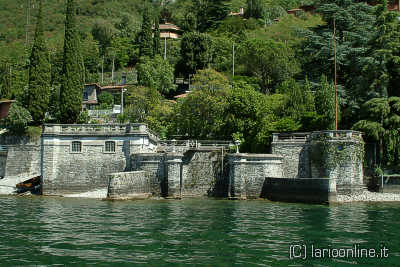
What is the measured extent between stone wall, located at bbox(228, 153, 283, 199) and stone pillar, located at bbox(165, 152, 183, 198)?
410 cm

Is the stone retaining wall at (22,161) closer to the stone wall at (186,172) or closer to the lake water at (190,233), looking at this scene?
the stone wall at (186,172)

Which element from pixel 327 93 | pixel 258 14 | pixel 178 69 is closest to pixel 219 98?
pixel 327 93

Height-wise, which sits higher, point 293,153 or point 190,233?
point 293,153

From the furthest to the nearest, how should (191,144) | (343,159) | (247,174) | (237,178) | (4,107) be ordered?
1. (4,107)
2. (191,144)
3. (247,174)
4. (237,178)
5. (343,159)

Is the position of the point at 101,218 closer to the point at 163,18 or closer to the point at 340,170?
the point at 340,170

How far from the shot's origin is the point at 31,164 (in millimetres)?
44594

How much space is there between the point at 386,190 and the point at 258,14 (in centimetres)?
7074

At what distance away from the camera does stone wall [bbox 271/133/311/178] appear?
122 ft

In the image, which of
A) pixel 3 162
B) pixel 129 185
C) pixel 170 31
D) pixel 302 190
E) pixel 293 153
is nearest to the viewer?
pixel 302 190

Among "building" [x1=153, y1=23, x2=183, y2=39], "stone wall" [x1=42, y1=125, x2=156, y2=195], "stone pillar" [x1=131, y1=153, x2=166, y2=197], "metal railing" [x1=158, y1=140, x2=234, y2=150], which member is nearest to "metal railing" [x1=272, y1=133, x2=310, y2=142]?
"metal railing" [x1=158, y1=140, x2=234, y2=150]

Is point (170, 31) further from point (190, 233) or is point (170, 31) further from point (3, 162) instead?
point (190, 233)

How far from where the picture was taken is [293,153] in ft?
122

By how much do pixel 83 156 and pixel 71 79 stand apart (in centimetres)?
917

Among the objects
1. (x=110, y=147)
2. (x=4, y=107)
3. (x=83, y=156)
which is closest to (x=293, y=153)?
(x=110, y=147)
